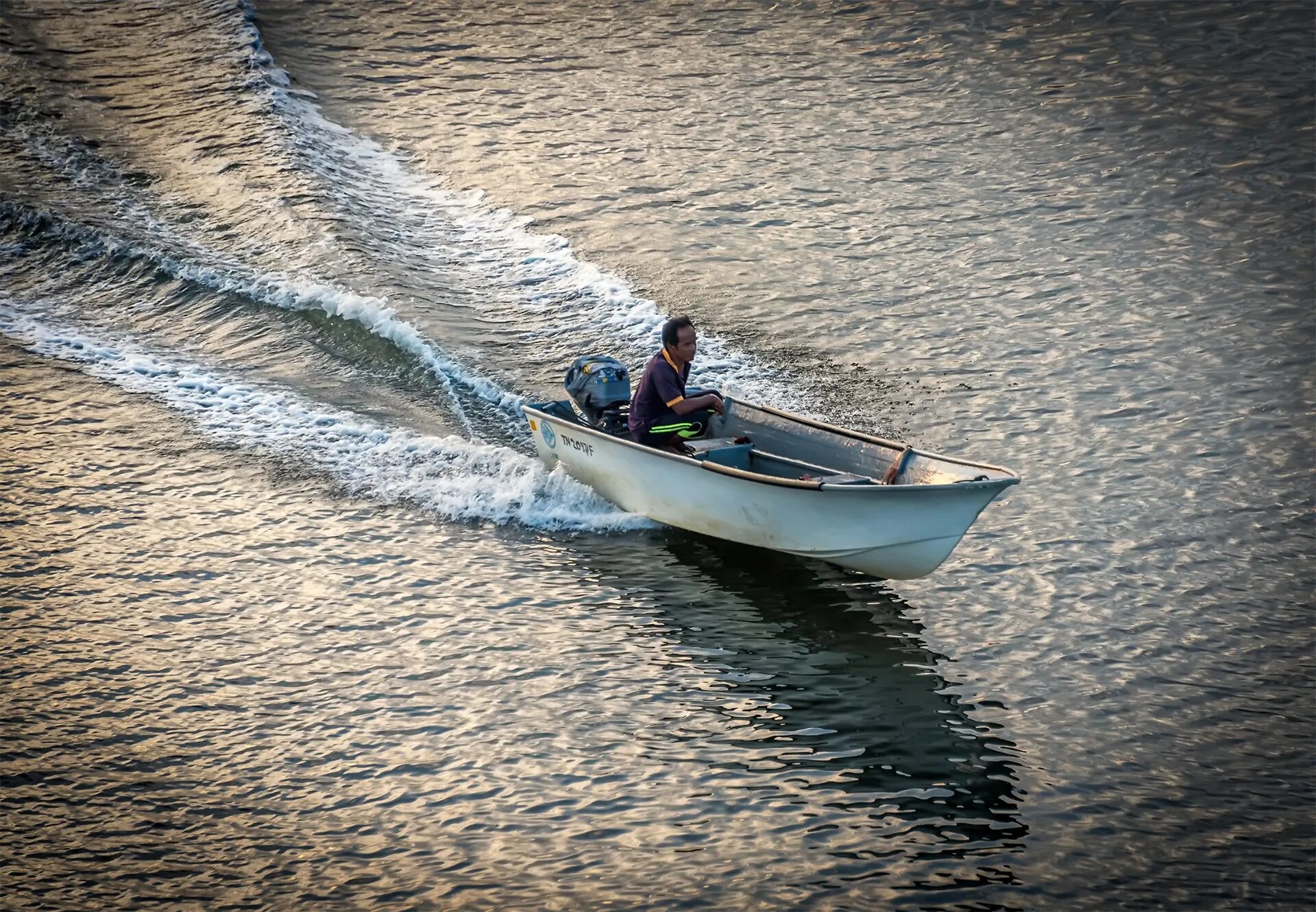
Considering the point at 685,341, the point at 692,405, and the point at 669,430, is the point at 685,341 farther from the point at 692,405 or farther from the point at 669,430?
the point at 669,430

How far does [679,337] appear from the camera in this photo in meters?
11.5

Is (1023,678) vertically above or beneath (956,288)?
beneath

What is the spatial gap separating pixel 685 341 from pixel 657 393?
53cm

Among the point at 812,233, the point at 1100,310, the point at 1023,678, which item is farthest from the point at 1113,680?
the point at 812,233

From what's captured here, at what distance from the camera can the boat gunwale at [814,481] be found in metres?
9.73

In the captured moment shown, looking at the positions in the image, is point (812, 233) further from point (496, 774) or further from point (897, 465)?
point (496, 774)

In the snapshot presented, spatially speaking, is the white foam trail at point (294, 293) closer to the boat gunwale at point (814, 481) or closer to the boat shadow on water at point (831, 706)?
the boat gunwale at point (814, 481)

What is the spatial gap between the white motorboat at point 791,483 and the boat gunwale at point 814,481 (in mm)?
11

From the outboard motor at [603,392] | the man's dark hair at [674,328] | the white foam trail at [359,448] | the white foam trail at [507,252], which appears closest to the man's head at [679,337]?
the man's dark hair at [674,328]

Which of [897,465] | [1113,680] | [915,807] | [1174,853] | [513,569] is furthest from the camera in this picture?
[513,569]

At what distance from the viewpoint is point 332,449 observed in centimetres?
1369

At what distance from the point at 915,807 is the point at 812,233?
410 inches

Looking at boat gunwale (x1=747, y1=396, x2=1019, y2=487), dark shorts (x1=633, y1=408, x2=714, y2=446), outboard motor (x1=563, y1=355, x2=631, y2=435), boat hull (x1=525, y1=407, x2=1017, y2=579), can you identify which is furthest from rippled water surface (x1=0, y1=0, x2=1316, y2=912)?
boat gunwale (x1=747, y1=396, x2=1019, y2=487)

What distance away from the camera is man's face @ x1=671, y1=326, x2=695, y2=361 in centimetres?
1152
